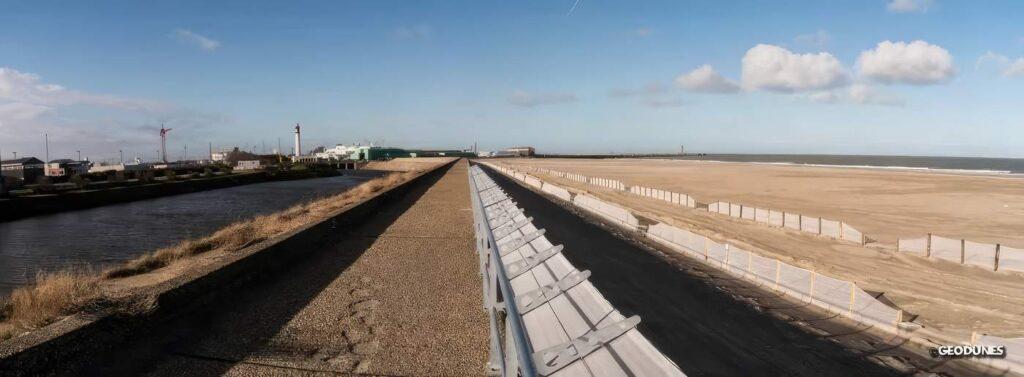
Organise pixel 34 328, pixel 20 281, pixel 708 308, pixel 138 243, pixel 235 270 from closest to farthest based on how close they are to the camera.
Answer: pixel 34 328, pixel 235 270, pixel 708 308, pixel 20 281, pixel 138 243

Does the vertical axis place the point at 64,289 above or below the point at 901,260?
above

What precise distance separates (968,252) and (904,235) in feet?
16.2

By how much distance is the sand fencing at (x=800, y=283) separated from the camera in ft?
24.3

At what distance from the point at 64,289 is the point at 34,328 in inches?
48.1

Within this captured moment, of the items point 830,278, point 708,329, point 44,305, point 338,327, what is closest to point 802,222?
point 830,278

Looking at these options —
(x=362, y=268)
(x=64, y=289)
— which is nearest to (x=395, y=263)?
(x=362, y=268)

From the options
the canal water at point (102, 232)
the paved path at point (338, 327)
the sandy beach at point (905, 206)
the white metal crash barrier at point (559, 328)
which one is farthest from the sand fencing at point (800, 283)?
the canal water at point (102, 232)

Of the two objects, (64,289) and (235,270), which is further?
(235,270)

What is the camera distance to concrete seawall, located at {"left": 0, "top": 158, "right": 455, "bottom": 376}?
4035mm

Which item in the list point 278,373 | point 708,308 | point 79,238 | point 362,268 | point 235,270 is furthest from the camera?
point 79,238

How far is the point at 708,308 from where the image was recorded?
766 centimetres

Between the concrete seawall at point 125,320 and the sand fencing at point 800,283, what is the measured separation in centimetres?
818

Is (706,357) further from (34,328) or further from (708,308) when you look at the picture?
(34,328)

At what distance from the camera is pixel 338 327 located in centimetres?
547
